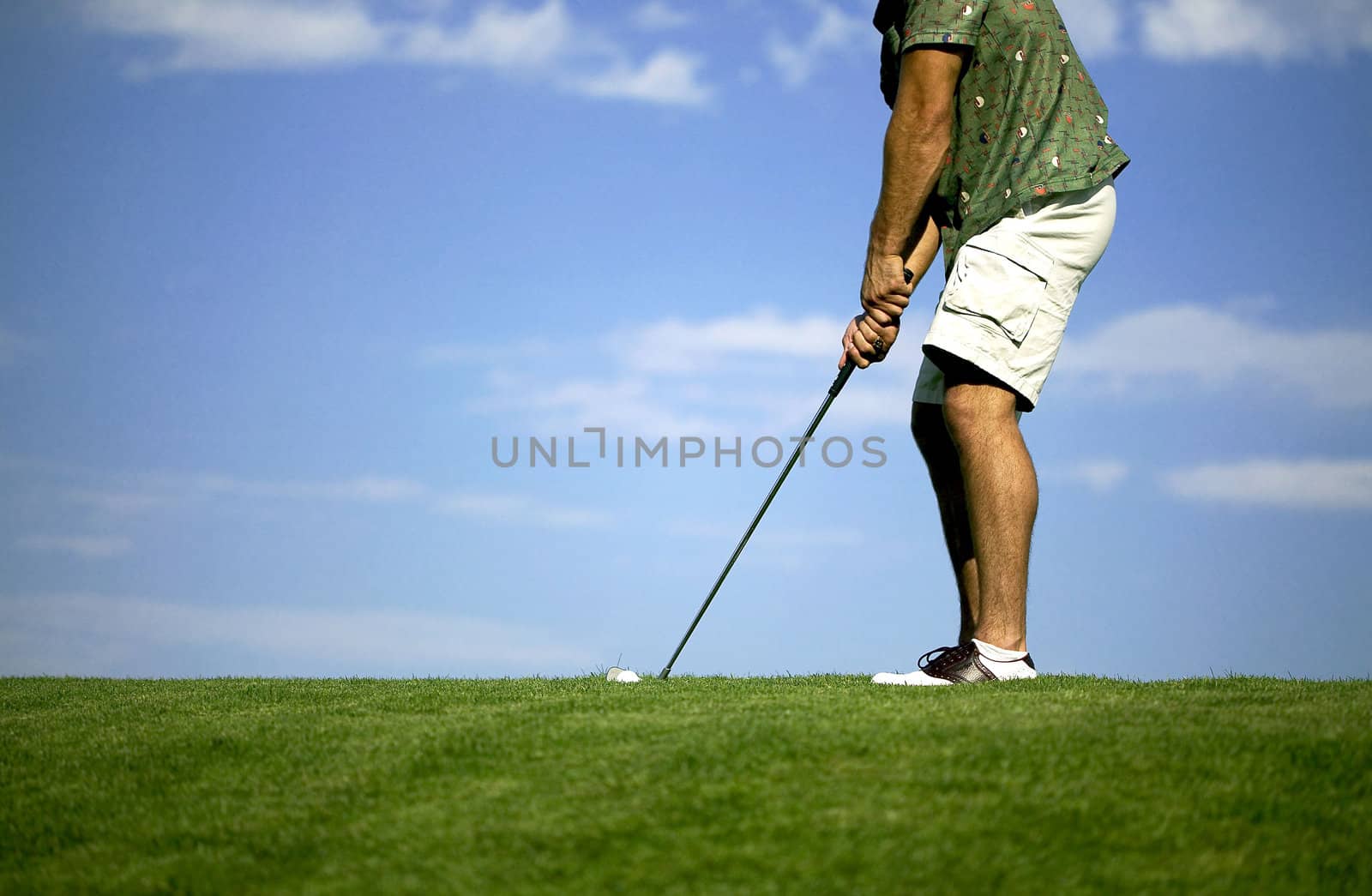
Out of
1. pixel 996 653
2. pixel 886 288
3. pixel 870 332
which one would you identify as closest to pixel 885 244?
pixel 886 288

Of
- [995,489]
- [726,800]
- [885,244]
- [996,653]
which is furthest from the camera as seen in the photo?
[885,244]

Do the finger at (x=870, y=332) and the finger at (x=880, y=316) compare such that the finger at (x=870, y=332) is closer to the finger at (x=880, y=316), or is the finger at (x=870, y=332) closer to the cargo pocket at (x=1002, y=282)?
the finger at (x=880, y=316)

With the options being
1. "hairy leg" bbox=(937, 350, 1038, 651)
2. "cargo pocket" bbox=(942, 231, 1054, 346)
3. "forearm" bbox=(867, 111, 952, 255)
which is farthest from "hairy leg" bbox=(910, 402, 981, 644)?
"forearm" bbox=(867, 111, 952, 255)

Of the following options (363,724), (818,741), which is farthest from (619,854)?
(363,724)

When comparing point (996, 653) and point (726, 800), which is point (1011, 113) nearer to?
point (996, 653)

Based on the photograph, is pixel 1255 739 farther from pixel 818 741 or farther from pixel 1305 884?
pixel 818 741

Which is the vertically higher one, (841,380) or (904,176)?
(904,176)

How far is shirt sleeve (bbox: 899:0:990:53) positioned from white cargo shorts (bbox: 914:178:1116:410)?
2.05 feet

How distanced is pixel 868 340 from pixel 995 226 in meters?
0.63

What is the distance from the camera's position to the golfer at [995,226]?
4.07 metres

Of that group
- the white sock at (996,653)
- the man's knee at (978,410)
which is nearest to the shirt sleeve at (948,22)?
the man's knee at (978,410)

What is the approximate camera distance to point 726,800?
94.7 inches

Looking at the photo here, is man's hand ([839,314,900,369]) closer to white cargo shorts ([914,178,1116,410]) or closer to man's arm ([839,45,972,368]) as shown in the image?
man's arm ([839,45,972,368])

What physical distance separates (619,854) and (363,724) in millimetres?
1438
